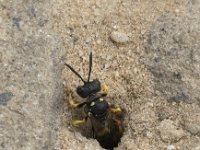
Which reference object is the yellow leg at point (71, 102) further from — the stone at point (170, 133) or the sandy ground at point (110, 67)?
the stone at point (170, 133)

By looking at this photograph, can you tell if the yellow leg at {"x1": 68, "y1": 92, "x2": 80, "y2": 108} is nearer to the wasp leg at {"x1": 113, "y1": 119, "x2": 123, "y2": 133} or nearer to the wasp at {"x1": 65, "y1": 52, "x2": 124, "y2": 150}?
the wasp at {"x1": 65, "y1": 52, "x2": 124, "y2": 150}

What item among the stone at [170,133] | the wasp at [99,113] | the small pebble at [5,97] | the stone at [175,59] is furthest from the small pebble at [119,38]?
the small pebble at [5,97]

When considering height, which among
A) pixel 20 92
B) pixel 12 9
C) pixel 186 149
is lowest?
pixel 186 149

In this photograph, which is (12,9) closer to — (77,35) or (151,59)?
(77,35)

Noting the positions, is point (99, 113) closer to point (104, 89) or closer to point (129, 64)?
point (104, 89)

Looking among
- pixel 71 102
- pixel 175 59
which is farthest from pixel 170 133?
pixel 71 102


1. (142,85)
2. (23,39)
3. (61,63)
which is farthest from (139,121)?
(23,39)

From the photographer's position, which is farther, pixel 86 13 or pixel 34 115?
pixel 86 13

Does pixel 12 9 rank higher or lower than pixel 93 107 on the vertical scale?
higher
